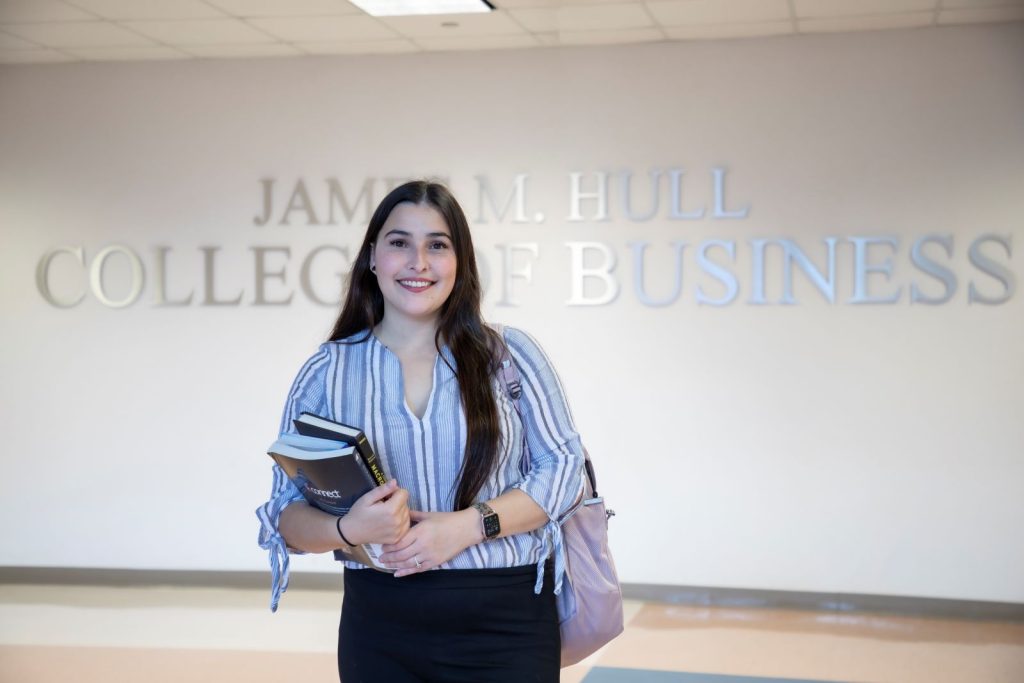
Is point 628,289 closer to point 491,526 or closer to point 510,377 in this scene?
point 510,377

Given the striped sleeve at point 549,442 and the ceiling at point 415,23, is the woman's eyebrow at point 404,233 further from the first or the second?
the ceiling at point 415,23

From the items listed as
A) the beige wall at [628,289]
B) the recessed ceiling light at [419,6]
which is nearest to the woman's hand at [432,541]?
the recessed ceiling light at [419,6]

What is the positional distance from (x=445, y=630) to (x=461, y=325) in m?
0.57

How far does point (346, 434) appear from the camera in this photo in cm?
210

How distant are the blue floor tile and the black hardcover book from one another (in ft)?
11.9

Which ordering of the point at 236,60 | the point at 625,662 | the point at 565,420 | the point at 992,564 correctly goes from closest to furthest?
the point at 565,420, the point at 625,662, the point at 992,564, the point at 236,60

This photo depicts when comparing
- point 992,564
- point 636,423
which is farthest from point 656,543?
point 992,564

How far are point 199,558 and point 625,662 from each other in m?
3.05

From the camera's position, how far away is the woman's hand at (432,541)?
2.11 meters

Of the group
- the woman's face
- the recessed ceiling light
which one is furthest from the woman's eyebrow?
the recessed ceiling light

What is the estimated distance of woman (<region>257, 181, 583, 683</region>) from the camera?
217 centimetres

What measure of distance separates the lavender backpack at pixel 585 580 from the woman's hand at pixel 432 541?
0.24m

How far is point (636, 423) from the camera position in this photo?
7145 mm

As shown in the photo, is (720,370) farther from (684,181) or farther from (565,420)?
(565,420)
